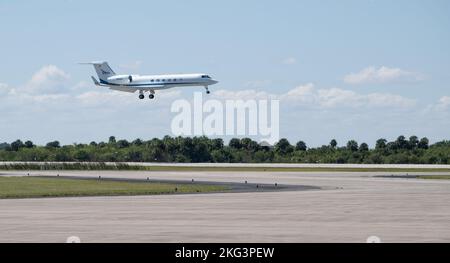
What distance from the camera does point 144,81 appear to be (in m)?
150

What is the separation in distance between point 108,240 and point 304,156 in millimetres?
162943

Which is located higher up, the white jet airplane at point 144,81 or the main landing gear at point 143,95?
the white jet airplane at point 144,81

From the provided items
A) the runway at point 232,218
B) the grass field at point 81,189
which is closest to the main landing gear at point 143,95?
the grass field at point 81,189

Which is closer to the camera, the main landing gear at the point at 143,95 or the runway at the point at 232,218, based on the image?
the runway at the point at 232,218

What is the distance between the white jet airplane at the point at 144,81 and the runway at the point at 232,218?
78798 millimetres

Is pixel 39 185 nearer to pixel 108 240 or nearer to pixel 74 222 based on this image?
pixel 74 222

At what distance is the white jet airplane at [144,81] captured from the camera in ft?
469

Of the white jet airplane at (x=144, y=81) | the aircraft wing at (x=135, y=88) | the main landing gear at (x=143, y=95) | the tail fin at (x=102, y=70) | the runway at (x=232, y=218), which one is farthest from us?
the tail fin at (x=102, y=70)

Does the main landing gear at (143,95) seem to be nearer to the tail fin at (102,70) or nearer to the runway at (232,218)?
the tail fin at (102,70)

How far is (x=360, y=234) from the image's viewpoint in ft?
115

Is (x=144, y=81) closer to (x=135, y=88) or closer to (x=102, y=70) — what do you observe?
(x=135, y=88)

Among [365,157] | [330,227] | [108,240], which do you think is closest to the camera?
[108,240]

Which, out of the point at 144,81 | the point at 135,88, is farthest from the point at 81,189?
Answer: the point at 135,88
